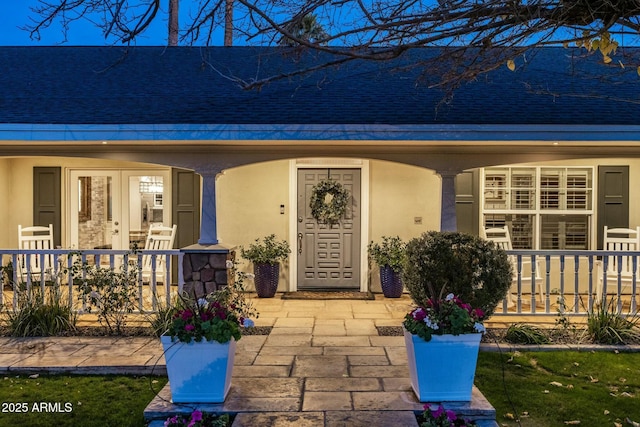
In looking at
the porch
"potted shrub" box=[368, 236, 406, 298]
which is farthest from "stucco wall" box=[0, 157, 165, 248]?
"potted shrub" box=[368, 236, 406, 298]

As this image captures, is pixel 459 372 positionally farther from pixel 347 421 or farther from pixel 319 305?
pixel 319 305

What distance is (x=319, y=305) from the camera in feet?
23.1

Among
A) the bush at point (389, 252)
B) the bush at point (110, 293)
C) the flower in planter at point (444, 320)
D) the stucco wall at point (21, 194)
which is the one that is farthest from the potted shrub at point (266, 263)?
the flower in planter at point (444, 320)

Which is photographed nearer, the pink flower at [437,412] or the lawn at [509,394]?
the pink flower at [437,412]

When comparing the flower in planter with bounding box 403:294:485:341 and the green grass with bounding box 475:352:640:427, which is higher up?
the flower in planter with bounding box 403:294:485:341

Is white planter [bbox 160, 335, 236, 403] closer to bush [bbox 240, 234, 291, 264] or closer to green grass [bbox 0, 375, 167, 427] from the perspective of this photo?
green grass [bbox 0, 375, 167, 427]

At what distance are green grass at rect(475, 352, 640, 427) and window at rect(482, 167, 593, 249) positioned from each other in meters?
3.17

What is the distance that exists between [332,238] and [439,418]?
4.86 m

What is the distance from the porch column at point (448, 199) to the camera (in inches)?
236

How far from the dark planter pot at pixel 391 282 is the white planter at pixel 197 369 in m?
4.11

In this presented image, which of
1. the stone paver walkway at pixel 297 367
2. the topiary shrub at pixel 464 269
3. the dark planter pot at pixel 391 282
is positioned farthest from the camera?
the dark planter pot at pixel 391 282

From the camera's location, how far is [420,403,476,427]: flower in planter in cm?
326

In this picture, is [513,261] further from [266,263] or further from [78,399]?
[78,399]

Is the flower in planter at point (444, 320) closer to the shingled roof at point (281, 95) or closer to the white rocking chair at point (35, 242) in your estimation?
the shingled roof at point (281, 95)
